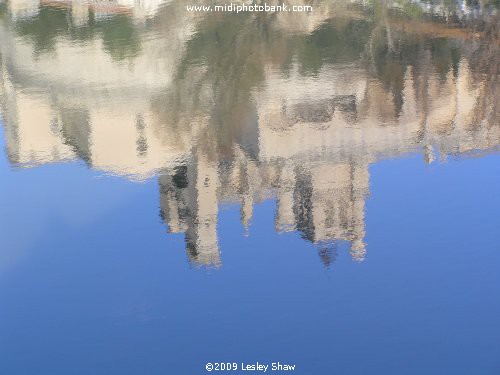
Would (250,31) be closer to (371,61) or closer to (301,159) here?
(371,61)

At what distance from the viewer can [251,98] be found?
21203mm

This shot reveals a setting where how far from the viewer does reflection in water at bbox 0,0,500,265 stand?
64.5ft

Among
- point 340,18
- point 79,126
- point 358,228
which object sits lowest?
point 358,228

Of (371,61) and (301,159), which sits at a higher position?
(371,61)

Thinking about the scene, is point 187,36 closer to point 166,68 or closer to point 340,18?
point 166,68

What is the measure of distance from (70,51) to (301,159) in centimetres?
639

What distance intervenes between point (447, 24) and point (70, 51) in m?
9.28

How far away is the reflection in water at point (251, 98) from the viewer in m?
19.7

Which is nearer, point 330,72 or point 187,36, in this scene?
point 330,72

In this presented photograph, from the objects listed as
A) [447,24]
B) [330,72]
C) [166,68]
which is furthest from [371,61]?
[166,68]

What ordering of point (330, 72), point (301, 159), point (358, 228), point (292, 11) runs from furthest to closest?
point (292, 11)
point (330, 72)
point (301, 159)
point (358, 228)

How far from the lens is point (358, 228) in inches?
703

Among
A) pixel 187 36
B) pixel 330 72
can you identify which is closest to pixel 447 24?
pixel 330 72

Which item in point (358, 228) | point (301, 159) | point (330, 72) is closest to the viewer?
point (358, 228)
